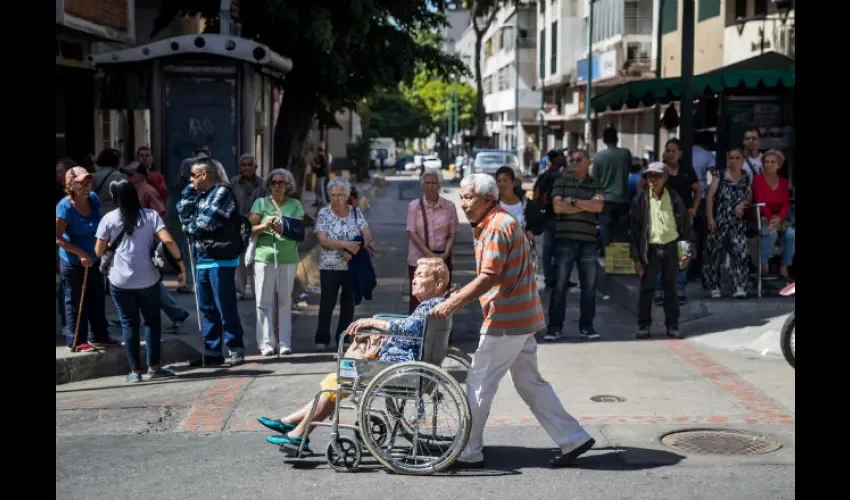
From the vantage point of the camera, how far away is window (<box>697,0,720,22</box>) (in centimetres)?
3310

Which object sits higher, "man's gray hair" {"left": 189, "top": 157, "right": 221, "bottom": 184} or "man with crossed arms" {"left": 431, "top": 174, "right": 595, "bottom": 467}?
"man's gray hair" {"left": 189, "top": 157, "right": 221, "bottom": 184}

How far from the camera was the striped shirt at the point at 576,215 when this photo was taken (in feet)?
36.9

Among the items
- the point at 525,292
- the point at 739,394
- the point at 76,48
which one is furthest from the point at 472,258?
the point at 525,292

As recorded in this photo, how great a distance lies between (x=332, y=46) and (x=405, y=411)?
12.3 m

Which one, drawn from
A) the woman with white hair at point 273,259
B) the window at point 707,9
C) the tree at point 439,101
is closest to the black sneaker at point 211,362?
the woman with white hair at point 273,259

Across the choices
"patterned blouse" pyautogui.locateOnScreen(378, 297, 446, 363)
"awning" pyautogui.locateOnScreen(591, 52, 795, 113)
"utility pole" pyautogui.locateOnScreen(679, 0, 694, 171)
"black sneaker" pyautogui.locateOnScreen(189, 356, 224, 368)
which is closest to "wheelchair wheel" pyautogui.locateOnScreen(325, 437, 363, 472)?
"patterned blouse" pyautogui.locateOnScreen(378, 297, 446, 363)

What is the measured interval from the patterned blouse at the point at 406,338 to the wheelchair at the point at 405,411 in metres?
0.05

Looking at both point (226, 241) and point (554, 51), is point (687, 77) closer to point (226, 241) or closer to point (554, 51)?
point (226, 241)

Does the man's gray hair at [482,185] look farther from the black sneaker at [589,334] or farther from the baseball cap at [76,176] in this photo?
the black sneaker at [589,334]

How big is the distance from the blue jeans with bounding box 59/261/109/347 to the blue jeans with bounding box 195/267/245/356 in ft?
3.10

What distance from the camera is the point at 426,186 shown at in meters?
10.7

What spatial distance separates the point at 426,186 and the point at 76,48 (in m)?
9.14

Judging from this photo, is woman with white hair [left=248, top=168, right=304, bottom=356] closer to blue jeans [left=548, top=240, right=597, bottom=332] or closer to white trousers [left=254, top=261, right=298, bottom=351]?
white trousers [left=254, top=261, right=298, bottom=351]
